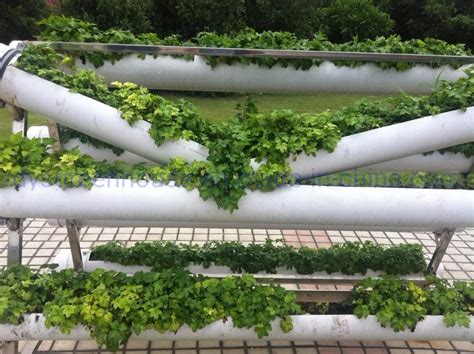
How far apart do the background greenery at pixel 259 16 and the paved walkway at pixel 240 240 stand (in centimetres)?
596

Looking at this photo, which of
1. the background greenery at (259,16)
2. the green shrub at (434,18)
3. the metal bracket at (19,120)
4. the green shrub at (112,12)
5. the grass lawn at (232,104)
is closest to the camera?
the metal bracket at (19,120)

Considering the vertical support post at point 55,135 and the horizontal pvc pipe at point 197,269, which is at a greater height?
the vertical support post at point 55,135

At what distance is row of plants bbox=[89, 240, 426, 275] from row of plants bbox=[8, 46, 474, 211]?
1.09 m

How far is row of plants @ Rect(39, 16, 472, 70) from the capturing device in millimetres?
2451

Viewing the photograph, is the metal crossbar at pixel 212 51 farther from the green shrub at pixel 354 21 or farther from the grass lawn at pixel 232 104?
the green shrub at pixel 354 21

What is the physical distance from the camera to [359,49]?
9.03 feet

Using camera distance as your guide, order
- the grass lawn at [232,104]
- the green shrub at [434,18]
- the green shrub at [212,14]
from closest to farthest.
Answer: the grass lawn at [232,104] < the green shrub at [212,14] < the green shrub at [434,18]

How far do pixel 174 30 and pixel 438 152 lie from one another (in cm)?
919

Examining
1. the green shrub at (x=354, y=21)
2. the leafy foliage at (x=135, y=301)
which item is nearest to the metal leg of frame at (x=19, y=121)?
the leafy foliage at (x=135, y=301)

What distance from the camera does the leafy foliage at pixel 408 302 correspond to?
8.06ft

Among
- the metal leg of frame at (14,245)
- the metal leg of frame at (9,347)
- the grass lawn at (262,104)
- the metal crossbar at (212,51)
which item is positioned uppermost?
the metal crossbar at (212,51)

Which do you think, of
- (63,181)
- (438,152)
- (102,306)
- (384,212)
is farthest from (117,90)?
(438,152)

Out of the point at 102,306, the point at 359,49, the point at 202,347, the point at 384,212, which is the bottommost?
the point at 202,347

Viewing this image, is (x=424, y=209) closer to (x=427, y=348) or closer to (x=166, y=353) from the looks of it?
(x=427, y=348)
